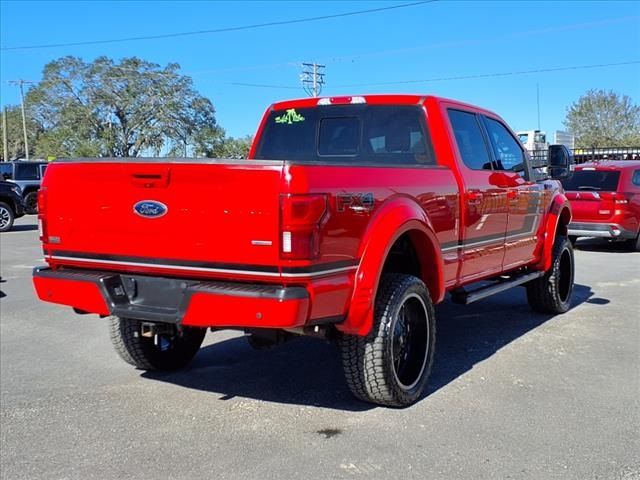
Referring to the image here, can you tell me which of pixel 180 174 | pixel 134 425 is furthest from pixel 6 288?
pixel 180 174

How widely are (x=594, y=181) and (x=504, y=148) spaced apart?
23.5ft

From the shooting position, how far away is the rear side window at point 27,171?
77.0ft

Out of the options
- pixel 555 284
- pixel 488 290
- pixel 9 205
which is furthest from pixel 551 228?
pixel 9 205

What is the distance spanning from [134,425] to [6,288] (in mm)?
5801

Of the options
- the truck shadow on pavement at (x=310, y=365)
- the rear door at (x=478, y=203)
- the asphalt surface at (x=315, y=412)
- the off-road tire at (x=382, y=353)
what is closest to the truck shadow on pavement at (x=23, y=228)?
the asphalt surface at (x=315, y=412)

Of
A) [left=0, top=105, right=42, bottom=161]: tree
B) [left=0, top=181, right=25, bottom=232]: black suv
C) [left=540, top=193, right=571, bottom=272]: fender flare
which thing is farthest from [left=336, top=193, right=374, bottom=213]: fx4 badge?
[left=0, top=105, right=42, bottom=161]: tree

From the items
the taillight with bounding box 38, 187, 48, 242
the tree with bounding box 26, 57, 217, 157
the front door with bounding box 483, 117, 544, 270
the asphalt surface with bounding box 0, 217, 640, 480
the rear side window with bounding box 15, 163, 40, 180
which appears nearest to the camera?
the asphalt surface with bounding box 0, 217, 640, 480

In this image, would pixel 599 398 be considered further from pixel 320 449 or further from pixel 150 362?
pixel 150 362

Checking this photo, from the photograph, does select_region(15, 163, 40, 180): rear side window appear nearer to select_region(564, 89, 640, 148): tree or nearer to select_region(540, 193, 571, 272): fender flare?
select_region(540, 193, 571, 272): fender flare

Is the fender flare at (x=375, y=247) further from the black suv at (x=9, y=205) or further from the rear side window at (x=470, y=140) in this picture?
the black suv at (x=9, y=205)

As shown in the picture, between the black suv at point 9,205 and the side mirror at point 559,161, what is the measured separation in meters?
15.4

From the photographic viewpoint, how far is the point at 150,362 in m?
4.84

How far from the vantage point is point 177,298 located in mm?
3512

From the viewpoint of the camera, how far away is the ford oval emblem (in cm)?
354
